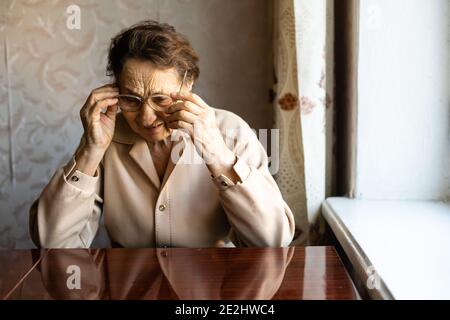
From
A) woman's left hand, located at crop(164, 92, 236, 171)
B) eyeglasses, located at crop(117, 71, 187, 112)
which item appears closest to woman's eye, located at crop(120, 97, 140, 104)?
eyeglasses, located at crop(117, 71, 187, 112)

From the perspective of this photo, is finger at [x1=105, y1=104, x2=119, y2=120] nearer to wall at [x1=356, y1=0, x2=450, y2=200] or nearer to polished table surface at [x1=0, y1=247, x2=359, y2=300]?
polished table surface at [x1=0, y1=247, x2=359, y2=300]

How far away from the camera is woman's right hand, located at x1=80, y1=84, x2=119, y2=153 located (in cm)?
140

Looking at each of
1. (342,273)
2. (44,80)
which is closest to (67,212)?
(342,273)

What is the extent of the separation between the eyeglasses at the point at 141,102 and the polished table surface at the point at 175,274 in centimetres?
42

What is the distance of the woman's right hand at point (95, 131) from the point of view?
138 centimetres

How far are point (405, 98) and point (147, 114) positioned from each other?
0.87 m

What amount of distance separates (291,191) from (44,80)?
A: 1.18 metres

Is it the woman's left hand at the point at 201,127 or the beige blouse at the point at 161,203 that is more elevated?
the woman's left hand at the point at 201,127

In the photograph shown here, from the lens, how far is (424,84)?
1.62 metres

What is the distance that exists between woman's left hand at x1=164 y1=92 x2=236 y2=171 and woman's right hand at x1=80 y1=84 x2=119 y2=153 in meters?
0.20

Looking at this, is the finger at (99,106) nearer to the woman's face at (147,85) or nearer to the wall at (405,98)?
the woman's face at (147,85)

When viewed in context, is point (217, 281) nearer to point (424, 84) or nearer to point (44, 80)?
point (424, 84)

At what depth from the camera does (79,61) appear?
214 cm

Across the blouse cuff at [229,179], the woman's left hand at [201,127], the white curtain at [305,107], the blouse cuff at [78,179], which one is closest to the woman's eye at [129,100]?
the woman's left hand at [201,127]
